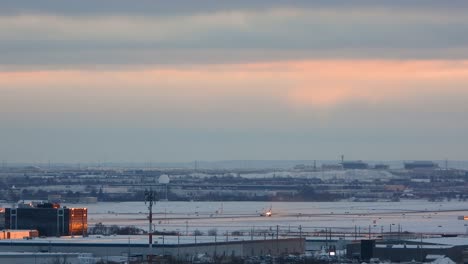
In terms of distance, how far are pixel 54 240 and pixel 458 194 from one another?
261 ft

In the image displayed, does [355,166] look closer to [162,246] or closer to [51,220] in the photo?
[51,220]

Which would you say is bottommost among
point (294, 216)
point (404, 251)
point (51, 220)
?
point (294, 216)

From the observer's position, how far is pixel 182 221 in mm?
75688

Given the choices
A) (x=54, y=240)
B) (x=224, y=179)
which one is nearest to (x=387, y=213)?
(x=54, y=240)

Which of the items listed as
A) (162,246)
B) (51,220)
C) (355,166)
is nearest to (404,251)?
(162,246)

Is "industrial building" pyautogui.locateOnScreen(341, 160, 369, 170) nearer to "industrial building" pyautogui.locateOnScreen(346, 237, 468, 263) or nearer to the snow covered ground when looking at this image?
the snow covered ground

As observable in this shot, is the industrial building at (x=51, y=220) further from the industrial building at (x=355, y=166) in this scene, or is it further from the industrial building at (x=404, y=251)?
the industrial building at (x=355, y=166)

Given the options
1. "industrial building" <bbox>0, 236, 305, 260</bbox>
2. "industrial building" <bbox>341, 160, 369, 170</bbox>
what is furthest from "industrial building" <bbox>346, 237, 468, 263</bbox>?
"industrial building" <bbox>341, 160, 369, 170</bbox>

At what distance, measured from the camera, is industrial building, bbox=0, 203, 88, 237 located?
57500mm

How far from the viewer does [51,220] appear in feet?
190

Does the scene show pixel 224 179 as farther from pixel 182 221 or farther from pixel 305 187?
pixel 182 221

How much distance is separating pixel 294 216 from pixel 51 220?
28.8 meters

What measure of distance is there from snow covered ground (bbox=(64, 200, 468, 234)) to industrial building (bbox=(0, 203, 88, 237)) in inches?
209

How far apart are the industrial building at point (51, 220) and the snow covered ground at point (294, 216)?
5315 millimetres
